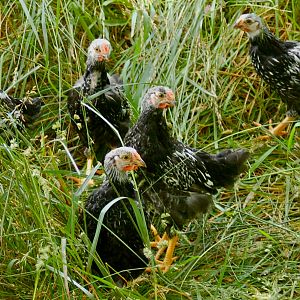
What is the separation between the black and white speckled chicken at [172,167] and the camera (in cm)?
409

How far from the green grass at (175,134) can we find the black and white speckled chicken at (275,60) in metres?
0.25

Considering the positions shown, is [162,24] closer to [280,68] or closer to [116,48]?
[116,48]

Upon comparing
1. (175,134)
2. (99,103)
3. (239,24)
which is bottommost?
(175,134)

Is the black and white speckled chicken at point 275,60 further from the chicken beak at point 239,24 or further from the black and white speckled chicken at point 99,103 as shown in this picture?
the black and white speckled chicken at point 99,103

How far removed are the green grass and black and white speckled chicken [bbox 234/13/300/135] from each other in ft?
0.81

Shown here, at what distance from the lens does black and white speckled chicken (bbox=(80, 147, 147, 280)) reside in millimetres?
3691

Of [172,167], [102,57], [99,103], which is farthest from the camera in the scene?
[99,103]

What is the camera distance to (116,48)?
18.0 feet

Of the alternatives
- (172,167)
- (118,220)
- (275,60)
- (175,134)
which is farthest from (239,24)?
(118,220)

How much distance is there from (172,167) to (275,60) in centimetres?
128

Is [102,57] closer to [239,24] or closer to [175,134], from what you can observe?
[175,134]

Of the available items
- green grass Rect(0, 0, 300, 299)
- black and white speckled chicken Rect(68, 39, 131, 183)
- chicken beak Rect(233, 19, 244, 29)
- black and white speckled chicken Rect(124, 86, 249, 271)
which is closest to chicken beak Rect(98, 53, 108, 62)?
black and white speckled chicken Rect(68, 39, 131, 183)

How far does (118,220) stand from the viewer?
370 cm

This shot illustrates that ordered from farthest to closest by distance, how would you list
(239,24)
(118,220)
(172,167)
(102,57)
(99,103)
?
(239,24) < (99,103) < (102,57) < (172,167) < (118,220)
